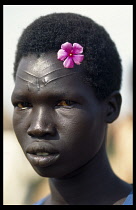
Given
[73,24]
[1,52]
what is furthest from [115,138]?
[73,24]

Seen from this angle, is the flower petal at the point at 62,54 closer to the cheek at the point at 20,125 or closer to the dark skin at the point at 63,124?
the dark skin at the point at 63,124

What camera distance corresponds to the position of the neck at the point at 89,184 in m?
2.85

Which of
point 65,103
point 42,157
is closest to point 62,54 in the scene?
point 65,103

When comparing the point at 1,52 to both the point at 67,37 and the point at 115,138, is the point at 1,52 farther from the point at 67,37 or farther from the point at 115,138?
the point at 115,138

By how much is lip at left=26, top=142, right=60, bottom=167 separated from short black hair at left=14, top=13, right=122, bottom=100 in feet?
1.92

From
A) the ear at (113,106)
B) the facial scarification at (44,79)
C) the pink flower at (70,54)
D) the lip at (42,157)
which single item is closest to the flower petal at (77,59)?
the pink flower at (70,54)

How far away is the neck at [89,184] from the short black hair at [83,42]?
575 millimetres

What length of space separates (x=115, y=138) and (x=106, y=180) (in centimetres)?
432

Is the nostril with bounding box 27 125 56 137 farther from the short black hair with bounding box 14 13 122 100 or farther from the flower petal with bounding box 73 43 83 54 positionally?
the flower petal with bounding box 73 43 83 54

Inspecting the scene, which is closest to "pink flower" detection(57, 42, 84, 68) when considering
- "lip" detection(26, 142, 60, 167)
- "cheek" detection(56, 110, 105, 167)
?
"cheek" detection(56, 110, 105, 167)

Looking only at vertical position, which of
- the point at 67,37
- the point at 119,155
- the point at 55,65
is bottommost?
the point at 119,155

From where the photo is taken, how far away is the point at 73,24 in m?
2.84

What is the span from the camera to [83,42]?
109 inches

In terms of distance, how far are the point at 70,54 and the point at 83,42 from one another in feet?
0.60
